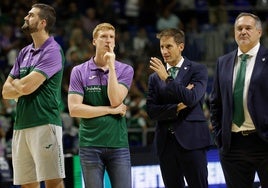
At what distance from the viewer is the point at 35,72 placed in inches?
241

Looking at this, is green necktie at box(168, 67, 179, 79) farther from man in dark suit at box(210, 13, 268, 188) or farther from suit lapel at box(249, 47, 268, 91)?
suit lapel at box(249, 47, 268, 91)

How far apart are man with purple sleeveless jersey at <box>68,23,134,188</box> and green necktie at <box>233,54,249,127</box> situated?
983 mm

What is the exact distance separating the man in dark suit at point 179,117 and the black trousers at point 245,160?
361mm

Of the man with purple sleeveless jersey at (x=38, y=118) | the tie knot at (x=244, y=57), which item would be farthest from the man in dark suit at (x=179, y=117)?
the man with purple sleeveless jersey at (x=38, y=118)

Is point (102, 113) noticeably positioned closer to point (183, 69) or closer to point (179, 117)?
point (179, 117)

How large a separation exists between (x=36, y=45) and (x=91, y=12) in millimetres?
9015

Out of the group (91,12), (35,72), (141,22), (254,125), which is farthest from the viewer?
(141,22)

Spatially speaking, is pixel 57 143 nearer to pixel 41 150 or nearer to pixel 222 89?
pixel 41 150

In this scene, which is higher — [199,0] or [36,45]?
[199,0]

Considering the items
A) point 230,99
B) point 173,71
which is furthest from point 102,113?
point 230,99

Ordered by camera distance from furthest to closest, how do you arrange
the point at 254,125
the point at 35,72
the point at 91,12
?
the point at 91,12, the point at 35,72, the point at 254,125

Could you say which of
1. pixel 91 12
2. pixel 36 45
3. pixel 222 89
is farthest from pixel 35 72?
pixel 91 12

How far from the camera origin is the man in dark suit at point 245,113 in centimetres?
571

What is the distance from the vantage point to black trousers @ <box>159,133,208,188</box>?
20.4 ft
